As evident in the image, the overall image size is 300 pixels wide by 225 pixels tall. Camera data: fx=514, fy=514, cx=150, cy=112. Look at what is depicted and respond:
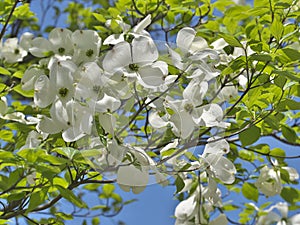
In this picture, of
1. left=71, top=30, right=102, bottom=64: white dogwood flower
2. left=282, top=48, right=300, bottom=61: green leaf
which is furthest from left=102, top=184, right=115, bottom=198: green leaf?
left=282, top=48, right=300, bottom=61: green leaf

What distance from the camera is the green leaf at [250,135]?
80 cm

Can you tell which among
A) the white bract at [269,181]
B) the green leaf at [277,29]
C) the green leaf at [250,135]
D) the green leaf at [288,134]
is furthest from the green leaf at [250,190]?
the green leaf at [277,29]

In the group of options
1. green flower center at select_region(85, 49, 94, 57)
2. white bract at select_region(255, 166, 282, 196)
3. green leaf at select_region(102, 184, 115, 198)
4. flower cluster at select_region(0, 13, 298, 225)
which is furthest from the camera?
green leaf at select_region(102, 184, 115, 198)

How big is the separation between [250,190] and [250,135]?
43 cm

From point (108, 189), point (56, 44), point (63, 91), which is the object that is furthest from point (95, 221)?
point (63, 91)

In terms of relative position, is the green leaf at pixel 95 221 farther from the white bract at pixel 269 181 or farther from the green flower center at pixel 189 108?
the green flower center at pixel 189 108

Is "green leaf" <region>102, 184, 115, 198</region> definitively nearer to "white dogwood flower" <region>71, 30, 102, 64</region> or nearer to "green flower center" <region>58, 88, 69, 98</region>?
"white dogwood flower" <region>71, 30, 102, 64</region>

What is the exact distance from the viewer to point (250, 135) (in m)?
0.81

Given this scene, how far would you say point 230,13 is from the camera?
1.04m

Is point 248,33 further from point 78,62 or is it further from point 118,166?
point 118,166

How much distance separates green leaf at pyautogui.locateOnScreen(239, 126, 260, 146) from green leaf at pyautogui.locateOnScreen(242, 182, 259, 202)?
41 cm

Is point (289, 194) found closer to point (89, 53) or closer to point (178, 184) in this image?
point (178, 184)

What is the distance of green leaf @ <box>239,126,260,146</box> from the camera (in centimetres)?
80

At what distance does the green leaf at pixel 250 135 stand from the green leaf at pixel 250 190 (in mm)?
411
